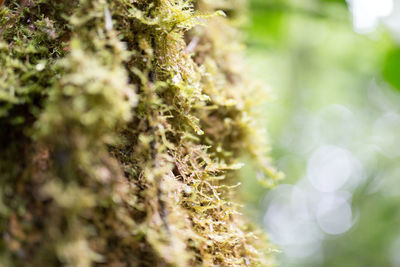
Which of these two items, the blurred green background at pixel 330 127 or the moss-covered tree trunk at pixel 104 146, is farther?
the blurred green background at pixel 330 127

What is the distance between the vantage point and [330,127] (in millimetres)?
8188

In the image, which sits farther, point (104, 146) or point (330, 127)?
point (330, 127)

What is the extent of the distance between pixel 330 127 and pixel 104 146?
848 cm

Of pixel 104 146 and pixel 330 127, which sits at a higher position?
pixel 330 127

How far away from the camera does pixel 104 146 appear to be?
20.3 inches

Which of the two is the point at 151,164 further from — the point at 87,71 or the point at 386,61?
the point at 386,61

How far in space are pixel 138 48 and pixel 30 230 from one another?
1.24 ft

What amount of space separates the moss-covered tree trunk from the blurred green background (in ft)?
1.56

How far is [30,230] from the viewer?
41 centimetres

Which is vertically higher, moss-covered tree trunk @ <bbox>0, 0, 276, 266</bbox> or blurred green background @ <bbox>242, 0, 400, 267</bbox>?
blurred green background @ <bbox>242, 0, 400, 267</bbox>

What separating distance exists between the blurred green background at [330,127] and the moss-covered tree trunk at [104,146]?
0.48 metres

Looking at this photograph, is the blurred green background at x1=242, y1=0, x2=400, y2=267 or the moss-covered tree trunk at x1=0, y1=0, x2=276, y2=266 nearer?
the moss-covered tree trunk at x1=0, y1=0, x2=276, y2=266

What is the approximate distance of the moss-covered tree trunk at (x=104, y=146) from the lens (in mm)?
413

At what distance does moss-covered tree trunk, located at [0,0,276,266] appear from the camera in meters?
0.41
